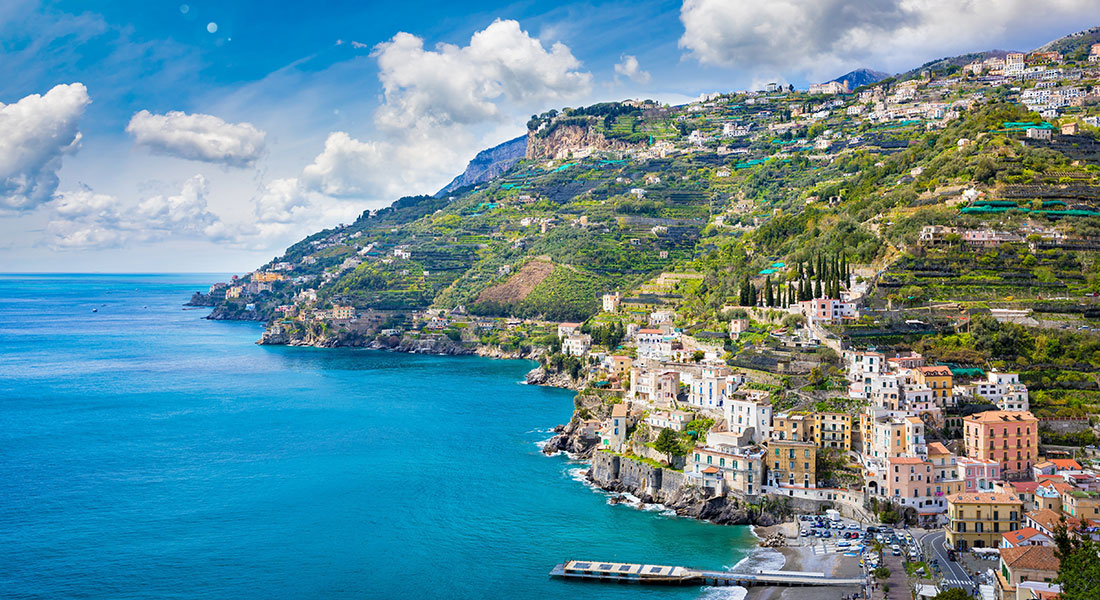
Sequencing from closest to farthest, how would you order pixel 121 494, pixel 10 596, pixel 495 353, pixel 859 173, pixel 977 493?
pixel 10 596 → pixel 977 493 → pixel 121 494 → pixel 859 173 → pixel 495 353

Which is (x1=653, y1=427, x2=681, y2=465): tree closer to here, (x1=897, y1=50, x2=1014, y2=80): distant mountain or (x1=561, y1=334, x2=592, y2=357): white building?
(x1=561, y1=334, x2=592, y2=357): white building

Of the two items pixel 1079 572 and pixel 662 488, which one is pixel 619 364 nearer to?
pixel 662 488

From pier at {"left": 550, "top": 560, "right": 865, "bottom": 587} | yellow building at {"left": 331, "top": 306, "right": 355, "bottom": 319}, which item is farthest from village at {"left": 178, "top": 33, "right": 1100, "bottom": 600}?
yellow building at {"left": 331, "top": 306, "right": 355, "bottom": 319}

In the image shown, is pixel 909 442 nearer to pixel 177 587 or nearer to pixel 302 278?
pixel 177 587

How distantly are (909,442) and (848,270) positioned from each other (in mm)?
17314

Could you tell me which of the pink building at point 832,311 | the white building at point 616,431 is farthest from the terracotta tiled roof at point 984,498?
the white building at point 616,431

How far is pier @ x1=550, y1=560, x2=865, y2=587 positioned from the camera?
27562mm

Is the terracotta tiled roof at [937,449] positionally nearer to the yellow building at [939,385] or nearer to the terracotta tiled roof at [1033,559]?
the yellow building at [939,385]

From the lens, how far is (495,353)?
8688 centimetres

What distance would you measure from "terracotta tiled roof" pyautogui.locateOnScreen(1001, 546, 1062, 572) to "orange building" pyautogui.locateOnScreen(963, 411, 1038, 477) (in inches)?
337

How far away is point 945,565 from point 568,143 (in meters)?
120

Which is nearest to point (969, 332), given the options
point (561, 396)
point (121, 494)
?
point (561, 396)

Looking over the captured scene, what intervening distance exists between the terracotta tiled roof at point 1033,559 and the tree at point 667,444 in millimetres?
14405

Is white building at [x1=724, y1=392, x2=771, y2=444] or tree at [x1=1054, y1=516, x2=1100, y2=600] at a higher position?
white building at [x1=724, y1=392, x2=771, y2=444]
